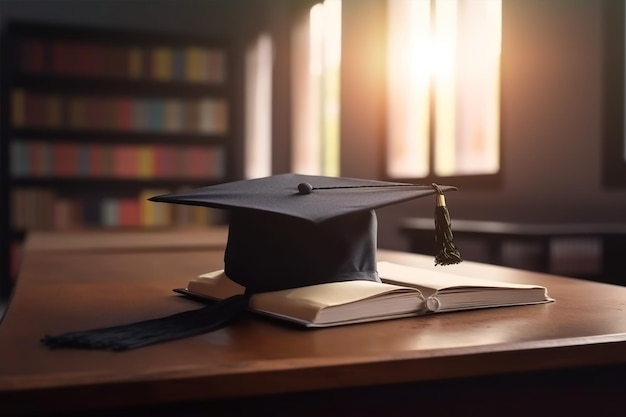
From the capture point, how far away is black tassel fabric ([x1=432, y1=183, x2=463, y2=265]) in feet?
3.66

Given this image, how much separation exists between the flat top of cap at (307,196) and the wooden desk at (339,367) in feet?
0.51

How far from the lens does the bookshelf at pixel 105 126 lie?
5590 millimetres

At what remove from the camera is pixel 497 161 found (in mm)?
3939

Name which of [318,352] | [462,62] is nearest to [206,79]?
[462,62]

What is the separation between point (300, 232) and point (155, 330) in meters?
0.27

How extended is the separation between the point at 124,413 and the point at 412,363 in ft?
0.93

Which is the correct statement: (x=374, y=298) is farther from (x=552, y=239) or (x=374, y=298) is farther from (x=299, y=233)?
(x=552, y=239)

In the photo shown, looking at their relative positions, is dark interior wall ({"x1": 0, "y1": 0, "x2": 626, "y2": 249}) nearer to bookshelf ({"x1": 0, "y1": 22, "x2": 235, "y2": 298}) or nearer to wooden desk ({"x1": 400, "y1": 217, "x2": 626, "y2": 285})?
wooden desk ({"x1": 400, "y1": 217, "x2": 626, "y2": 285})


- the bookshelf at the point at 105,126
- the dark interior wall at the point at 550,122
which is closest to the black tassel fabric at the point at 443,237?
the dark interior wall at the point at 550,122

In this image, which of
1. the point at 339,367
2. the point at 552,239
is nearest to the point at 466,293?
the point at 339,367

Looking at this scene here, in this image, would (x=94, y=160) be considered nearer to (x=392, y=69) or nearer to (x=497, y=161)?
(x=392, y=69)

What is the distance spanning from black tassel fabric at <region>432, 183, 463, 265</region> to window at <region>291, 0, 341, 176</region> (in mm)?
4299

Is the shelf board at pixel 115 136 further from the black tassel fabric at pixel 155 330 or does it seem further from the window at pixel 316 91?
the black tassel fabric at pixel 155 330

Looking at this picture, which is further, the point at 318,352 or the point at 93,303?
the point at 93,303
